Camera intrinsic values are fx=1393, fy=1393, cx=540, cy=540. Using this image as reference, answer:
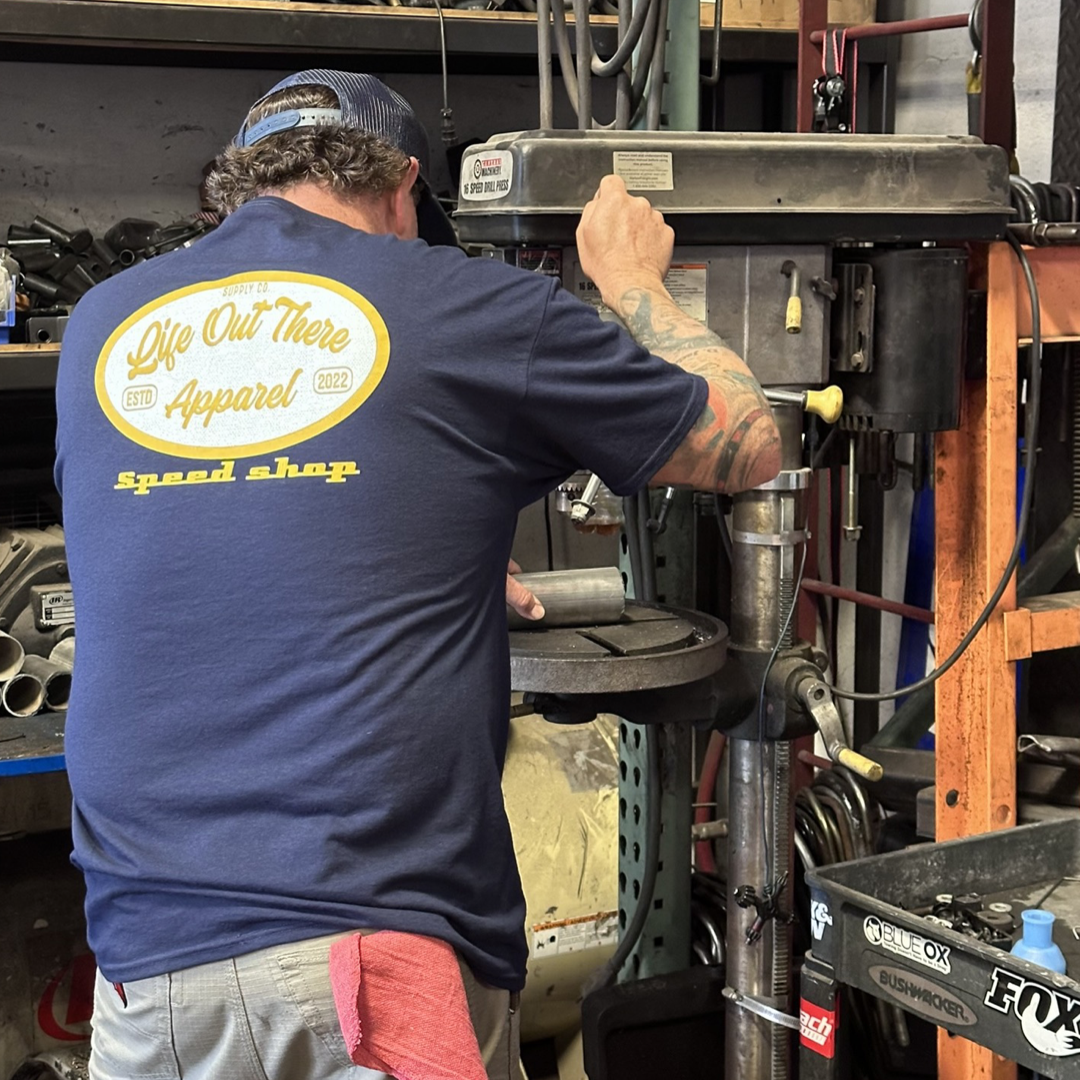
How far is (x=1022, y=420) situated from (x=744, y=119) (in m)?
1.49

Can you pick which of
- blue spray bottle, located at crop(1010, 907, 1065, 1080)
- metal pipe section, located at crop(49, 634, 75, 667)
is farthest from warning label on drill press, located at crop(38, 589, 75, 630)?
blue spray bottle, located at crop(1010, 907, 1065, 1080)

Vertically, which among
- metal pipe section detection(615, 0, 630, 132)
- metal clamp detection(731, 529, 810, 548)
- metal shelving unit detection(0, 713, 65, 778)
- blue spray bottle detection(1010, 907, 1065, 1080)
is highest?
metal pipe section detection(615, 0, 630, 132)

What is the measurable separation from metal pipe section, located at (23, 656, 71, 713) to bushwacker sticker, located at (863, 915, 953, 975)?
1414 mm

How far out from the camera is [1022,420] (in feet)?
6.23

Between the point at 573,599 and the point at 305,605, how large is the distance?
0.43 metres

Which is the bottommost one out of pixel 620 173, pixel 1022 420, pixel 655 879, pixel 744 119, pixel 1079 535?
pixel 655 879

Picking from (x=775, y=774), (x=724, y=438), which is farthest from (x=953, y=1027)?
(x=724, y=438)

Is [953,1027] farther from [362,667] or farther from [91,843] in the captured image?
[91,843]

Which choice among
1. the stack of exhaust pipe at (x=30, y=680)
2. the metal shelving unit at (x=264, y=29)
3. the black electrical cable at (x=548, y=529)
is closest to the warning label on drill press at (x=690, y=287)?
the metal shelving unit at (x=264, y=29)

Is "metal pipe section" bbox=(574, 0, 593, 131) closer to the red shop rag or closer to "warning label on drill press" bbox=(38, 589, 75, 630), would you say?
the red shop rag

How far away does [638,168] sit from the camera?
137 centimetres

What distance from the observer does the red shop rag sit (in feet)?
3.51

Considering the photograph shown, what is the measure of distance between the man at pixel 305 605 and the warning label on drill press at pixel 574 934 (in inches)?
42.9

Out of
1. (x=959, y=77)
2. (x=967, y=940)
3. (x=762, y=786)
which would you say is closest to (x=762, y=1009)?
(x=762, y=786)
